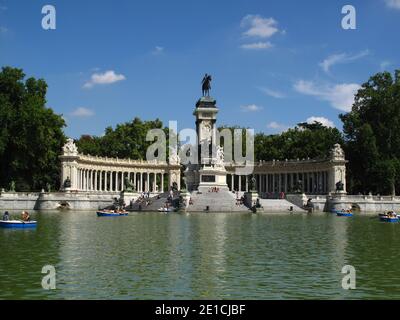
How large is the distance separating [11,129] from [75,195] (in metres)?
13.0

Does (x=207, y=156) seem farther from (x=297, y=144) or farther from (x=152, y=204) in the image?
(x=297, y=144)

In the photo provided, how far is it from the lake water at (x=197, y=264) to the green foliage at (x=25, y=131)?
44.8 meters

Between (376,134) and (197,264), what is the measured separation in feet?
234

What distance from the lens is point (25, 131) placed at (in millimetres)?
78875

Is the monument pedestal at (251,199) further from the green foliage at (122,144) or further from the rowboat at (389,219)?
the green foliage at (122,144)

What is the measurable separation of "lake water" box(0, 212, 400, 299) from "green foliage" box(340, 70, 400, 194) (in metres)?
50.2

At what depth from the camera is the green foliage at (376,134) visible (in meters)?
84.1

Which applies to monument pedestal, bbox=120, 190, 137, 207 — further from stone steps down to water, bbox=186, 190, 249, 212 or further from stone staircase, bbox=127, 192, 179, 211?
stone steps down to water, bbox=186, 190, 249, 212

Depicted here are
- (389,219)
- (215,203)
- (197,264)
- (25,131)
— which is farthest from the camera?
(25,131)
